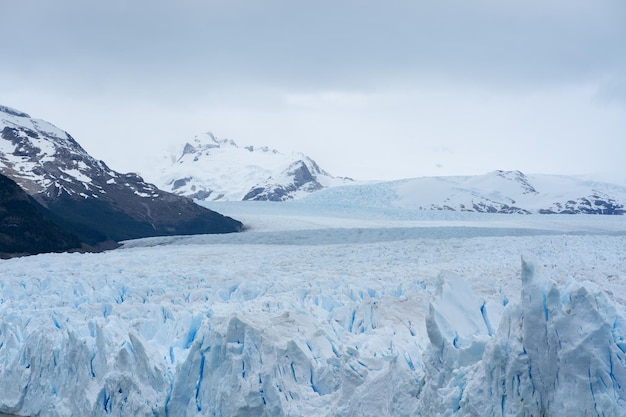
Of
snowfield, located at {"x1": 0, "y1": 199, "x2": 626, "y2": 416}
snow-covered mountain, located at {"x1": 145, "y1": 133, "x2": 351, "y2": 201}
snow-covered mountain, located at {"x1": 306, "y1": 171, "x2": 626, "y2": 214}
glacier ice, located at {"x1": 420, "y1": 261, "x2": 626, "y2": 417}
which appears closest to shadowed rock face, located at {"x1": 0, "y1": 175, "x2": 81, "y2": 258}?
snowfield, located at {"x1": 0, "y1": 199, "x2": 626, "y2": 416}

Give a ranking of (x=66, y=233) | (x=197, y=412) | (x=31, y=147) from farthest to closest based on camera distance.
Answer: (x=31, y=147) < (x=66, y=233) < (x=197, y=412)

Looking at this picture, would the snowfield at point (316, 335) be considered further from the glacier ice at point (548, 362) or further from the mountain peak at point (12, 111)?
the mountain peak at point (12, 111)

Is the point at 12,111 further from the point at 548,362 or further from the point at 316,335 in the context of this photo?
the point at 548,362

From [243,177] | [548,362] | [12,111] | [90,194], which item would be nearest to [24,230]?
[90,194]

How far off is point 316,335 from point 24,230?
20.3 m

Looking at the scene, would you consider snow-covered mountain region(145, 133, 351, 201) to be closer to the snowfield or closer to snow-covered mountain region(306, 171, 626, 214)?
snow-covered mountain region(306, 171, 626, 214)

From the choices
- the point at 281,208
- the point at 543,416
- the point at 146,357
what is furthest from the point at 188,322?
the point at 281,208

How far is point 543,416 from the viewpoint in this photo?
681 cm

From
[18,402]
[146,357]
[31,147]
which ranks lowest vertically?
[18,402]

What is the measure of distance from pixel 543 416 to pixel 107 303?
9433 mm

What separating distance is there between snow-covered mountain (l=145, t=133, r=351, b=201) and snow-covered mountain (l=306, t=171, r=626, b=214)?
25.6m

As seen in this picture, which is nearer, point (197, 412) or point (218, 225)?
point (197, 412)

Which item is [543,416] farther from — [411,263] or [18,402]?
[411,263]

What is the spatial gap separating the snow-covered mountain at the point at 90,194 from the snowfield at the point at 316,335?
17.1 meters
